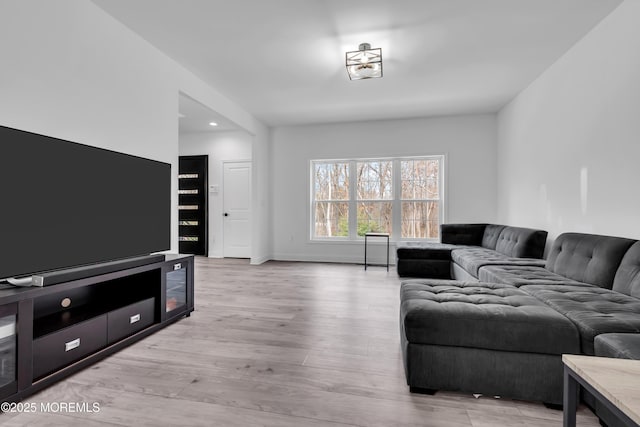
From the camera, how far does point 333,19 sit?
2619 mm

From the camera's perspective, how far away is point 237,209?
6.34 metres

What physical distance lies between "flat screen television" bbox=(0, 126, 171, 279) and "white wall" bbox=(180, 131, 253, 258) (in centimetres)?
381

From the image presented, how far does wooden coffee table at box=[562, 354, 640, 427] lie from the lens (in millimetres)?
780

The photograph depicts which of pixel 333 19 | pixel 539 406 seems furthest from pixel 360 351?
pixel 333 19

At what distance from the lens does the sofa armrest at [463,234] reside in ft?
15.8

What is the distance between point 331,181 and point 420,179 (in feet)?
5.32

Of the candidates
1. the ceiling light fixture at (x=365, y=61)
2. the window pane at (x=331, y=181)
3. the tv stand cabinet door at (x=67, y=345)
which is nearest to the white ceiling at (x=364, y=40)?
the ceiling light fixture at (x=365, y=61)

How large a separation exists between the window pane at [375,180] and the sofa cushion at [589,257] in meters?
3.10

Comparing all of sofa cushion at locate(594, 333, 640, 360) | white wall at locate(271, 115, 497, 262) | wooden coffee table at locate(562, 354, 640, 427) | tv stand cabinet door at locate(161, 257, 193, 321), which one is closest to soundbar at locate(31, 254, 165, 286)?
tv stand cabinet door at locate(161, 257, 193, 321)

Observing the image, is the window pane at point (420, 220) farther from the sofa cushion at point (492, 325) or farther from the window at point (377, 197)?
the sofa cushion at point (492, 325)

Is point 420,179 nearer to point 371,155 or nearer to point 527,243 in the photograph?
point 371,155

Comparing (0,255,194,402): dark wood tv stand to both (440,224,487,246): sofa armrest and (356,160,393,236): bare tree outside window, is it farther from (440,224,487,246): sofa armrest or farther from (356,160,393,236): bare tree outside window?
(440,224,487,246): sofa armrest

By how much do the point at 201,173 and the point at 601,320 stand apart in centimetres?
635

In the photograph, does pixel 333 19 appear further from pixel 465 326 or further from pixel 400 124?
pixel 400 124
